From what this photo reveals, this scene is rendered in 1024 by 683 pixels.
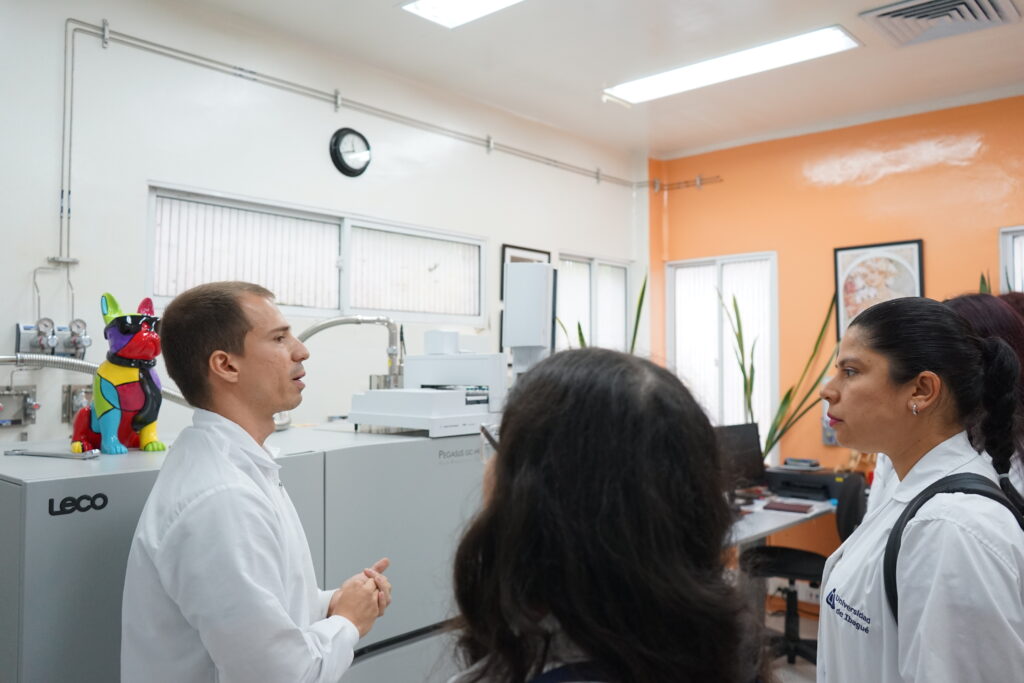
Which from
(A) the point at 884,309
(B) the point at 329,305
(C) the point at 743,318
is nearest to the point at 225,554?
(A) the point at 884,309

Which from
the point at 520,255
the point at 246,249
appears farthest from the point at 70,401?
the point at 520,255

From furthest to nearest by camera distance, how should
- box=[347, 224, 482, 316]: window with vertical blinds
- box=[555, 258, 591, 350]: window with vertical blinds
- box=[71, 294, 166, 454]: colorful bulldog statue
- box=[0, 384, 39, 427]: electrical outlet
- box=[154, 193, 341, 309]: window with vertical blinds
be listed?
box=[555, 258, 591, 350]: window with vertical blinds → box=[347, 224, 482, 316]: window with vertical blinds → box=[154, 193, 341, 309]: window with vertical blinds → box=[0, 384, 39, 427]: electrical outlet → box=[71, 294, 166, 454]: colorful bulldog statue

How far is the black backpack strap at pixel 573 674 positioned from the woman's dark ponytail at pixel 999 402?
98 centimetres

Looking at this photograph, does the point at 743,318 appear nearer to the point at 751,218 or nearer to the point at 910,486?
the point at 751,218

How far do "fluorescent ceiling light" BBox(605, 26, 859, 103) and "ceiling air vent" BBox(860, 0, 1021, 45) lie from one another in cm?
20

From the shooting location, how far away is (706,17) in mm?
3406

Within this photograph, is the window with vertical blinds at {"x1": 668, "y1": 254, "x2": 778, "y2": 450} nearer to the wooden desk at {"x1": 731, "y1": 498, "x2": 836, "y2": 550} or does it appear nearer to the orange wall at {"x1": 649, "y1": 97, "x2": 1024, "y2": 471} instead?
the orange wall at {"x1": 649, "y1": 97, "x2": 1024, "y2": 471}

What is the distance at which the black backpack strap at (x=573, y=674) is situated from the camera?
0.67 metres

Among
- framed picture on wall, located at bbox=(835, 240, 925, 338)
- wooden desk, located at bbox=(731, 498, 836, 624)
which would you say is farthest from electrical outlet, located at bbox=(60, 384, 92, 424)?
framed picture on wall, located at bbox=(835, 240, 925, 338)

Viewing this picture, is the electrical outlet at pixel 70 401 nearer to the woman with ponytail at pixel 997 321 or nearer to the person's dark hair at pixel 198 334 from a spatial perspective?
the person's dark hair at pixel 198 334

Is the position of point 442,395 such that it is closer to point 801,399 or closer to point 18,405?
point 18,405

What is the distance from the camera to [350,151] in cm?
387

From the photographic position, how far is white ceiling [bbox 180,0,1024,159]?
3.37 metres

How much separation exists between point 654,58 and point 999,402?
9.87 ft
